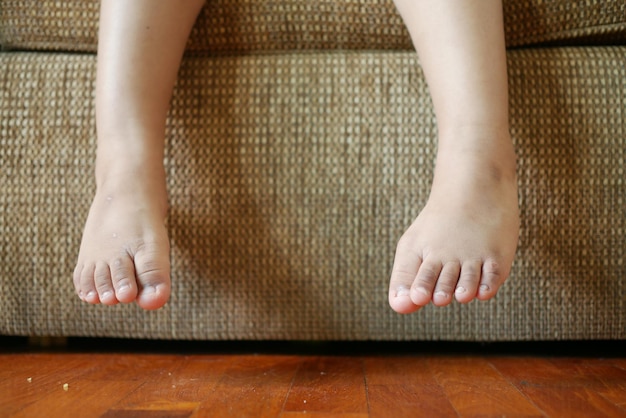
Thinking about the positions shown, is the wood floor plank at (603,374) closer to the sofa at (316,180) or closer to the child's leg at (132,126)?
the sofa at (316,180)

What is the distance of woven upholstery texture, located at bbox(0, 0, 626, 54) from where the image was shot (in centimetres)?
70

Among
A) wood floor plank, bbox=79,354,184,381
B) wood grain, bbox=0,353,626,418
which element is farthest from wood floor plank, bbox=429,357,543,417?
wood floor plank, bbox=79,354,184,381

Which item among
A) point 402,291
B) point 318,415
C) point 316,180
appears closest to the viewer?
point 318,415

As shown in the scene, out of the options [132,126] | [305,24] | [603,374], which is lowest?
[603,374]

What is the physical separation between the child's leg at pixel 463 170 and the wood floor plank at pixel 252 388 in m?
0.13

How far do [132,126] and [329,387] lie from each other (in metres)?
0.33

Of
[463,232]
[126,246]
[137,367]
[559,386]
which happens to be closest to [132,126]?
[126,246]

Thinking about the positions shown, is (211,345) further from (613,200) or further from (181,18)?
(613,200)

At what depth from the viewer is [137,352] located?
71 cm

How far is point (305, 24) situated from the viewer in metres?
0.71

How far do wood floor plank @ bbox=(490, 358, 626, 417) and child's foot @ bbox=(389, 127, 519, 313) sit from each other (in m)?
0.09

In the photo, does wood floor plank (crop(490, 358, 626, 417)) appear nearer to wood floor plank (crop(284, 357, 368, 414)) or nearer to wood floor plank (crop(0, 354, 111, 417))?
wood floor plank (crop(284, 357, 368, 414))

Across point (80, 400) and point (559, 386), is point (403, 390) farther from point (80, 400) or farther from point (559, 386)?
point (80, 400)

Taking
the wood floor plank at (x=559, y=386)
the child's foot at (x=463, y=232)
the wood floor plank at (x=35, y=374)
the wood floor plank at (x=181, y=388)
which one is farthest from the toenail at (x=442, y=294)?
the wood floor plank at (x=35, y=374)
